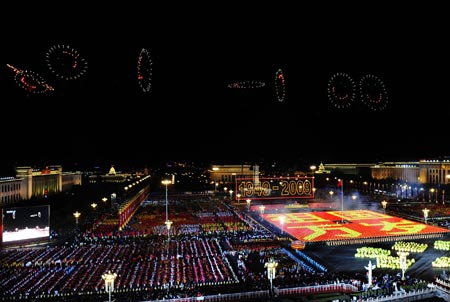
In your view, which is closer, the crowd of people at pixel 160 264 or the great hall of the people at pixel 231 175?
the crowd of people at pixel 160 264

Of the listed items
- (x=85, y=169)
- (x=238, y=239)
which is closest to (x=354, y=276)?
(x=238, y=239)

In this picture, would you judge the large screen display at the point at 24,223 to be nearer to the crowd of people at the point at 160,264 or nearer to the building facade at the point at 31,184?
the crowd of people at the point at 160,264

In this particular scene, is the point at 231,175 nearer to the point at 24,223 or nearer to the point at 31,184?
the point at 31,184

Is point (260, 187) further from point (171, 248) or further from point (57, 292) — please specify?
point (57, 292)

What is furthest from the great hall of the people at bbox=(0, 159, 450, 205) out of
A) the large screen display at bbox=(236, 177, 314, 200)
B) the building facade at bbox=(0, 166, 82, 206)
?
the large screen display at bbox=(236, 177, 314, 200)

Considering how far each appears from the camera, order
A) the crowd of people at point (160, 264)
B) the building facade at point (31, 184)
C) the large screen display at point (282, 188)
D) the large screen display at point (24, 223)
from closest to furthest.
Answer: the crowd of people at point (160, 264) < the large screen display at point (24, 223) < the large screen display at point (282, 188) < the building facade at point (31, 184)

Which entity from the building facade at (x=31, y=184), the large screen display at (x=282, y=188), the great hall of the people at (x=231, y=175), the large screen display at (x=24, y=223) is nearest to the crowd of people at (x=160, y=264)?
the large screen display at (x=24, y=223)

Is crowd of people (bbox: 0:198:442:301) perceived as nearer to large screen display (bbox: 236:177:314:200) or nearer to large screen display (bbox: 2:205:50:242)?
large screen display (bbox: 2:205:50:242)
